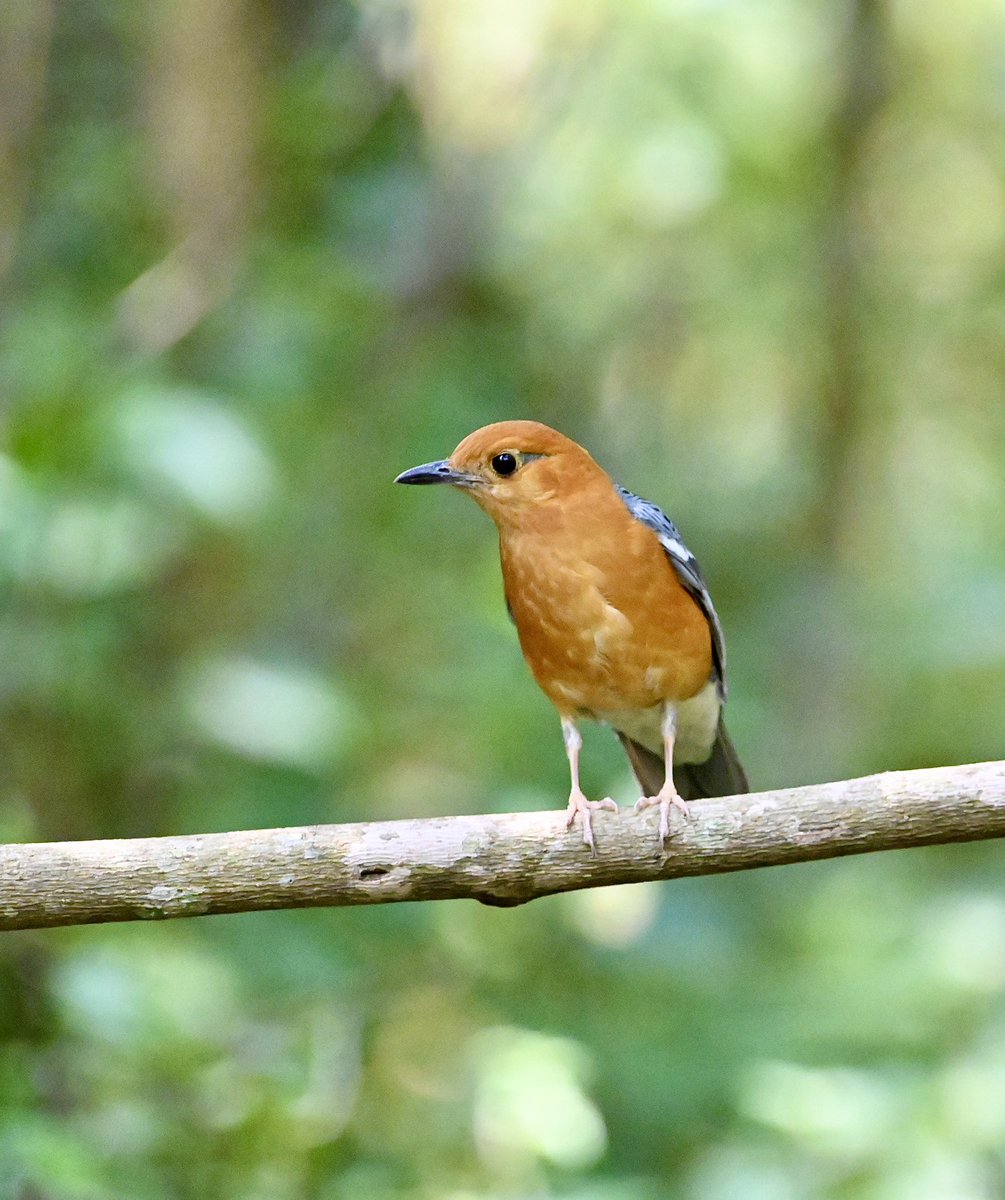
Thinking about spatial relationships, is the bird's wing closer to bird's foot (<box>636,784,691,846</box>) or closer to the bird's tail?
the bird's tail

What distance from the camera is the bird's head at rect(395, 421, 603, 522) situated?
191 inches

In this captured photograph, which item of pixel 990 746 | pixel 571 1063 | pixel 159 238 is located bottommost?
pixel 990 746

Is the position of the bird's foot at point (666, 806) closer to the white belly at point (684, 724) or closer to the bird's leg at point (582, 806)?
the bird's leg at point (582, 806)

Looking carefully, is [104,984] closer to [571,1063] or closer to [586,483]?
[571,1063]

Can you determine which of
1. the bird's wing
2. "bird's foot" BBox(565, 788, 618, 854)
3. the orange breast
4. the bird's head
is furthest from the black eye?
"bird's foot" BBox(565, 788, 618, 854)

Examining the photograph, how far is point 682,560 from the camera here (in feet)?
16.5

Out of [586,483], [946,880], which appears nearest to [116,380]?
[586,483]

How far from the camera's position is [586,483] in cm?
491

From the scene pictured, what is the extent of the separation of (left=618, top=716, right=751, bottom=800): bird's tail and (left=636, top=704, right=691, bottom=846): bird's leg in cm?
39

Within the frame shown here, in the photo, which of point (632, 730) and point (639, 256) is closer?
point (632, 730)

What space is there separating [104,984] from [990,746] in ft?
24.7

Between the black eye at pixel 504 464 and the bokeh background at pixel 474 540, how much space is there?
807mm

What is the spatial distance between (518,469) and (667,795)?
1232 millimetres

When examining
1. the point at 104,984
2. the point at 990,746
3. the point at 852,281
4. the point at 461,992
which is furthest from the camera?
the point at 852,281
